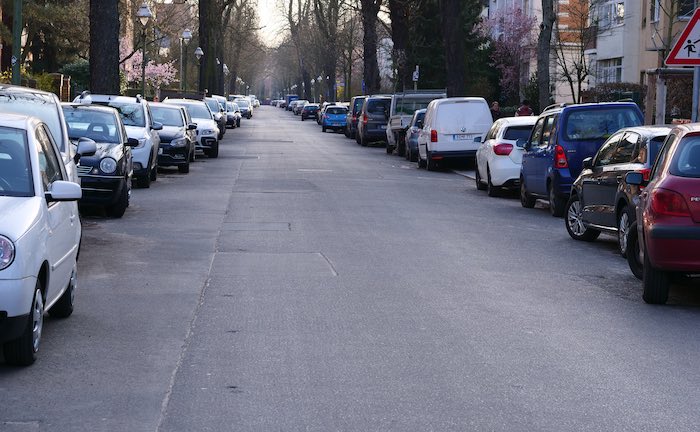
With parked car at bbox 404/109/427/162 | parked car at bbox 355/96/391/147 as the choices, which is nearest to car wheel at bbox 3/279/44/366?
parked car at bbox 404/109/427/162

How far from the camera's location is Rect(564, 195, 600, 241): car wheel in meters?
16.0

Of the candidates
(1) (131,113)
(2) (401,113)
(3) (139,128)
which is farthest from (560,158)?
(2) (401,113)

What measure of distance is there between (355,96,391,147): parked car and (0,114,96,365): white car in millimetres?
37163

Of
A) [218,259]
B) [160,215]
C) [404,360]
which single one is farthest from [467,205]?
[404,360]

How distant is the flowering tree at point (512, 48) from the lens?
6631 centimetres

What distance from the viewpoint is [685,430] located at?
6.46 meters

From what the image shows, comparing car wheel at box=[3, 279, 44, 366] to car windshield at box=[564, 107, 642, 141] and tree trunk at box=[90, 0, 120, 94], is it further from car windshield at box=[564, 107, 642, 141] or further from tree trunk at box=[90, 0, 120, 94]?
tree trunk at box=[90, 0, 120, 94]

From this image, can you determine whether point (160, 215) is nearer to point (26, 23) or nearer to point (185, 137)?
point (185, 137)

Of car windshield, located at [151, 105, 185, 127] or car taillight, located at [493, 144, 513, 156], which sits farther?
car windshield, located at [151, 105, 185, 127]

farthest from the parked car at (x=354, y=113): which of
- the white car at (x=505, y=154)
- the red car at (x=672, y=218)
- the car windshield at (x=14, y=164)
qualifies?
the car windshield at (x=14, y=164)

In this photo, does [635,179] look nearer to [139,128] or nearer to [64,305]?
[64,305]

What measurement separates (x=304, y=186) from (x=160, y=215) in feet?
20.6

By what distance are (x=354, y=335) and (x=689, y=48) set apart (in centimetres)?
866

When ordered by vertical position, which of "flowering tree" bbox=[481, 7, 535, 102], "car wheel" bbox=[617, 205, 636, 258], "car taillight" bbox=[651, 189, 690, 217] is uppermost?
"flowering tree" bbox=[481, 7, 535, 102]
